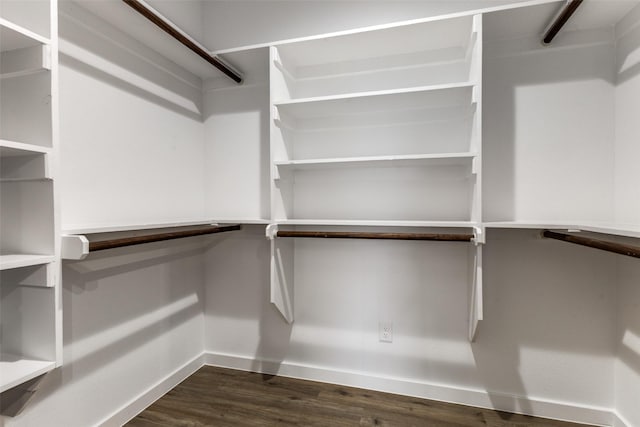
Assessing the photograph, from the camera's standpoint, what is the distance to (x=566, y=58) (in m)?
1.60

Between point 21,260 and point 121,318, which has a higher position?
point 21,260

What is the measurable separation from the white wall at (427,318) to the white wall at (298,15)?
1.25 metres

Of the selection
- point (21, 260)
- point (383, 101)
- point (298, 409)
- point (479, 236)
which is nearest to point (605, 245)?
point (479, 236)

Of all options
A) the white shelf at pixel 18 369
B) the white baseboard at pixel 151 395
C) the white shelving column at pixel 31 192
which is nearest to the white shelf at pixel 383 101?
the white shelving column at pixel 31 192

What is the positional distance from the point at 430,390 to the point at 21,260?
1.91 m

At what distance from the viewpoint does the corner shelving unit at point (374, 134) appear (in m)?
1.59

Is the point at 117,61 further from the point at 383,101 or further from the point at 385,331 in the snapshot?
the point at 385,331

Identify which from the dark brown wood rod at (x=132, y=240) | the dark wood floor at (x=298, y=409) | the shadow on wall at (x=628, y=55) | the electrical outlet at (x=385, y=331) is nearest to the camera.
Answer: the dark brown wood rod at (x=132, y=240)

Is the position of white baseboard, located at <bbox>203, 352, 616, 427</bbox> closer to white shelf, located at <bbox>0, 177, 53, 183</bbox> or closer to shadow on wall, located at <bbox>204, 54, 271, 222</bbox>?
shadow on wall, located at <bbox>204, 54, 271, 222</bbox>

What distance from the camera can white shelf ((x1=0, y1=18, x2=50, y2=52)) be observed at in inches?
36.0

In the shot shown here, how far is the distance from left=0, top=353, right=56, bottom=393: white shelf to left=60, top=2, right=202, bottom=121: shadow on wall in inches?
44.6

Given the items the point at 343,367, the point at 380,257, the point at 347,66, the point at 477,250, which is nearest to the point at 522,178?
the point at 477,250

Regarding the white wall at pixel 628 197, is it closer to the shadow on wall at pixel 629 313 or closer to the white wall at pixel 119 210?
the shadow on wall at pixel 629 313

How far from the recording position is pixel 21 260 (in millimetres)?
960
